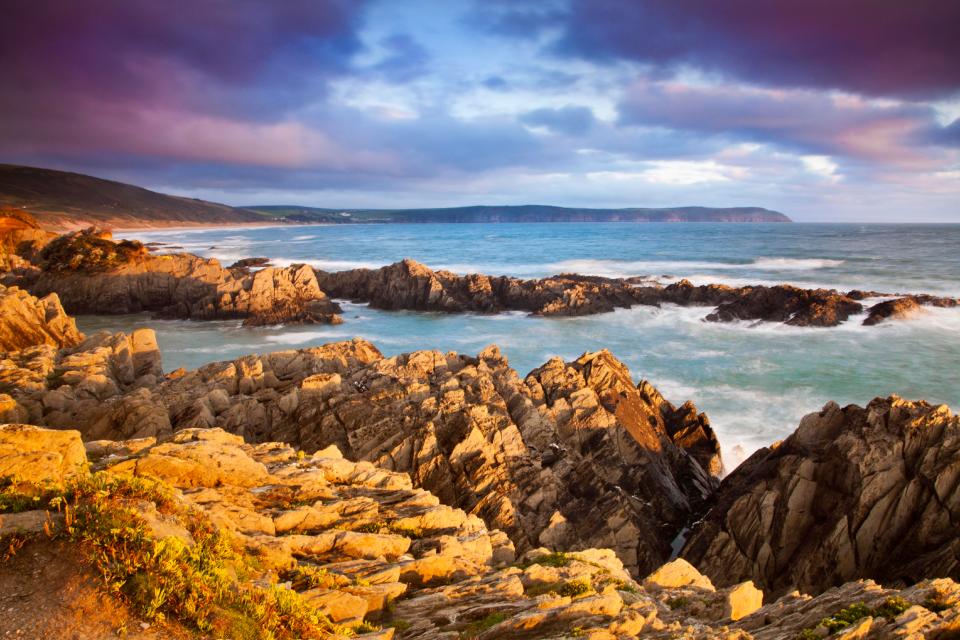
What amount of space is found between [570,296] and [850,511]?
42.4 meters

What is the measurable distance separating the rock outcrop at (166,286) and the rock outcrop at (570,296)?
880 centimetres

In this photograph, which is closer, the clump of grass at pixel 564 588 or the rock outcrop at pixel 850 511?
the clump of grass at pixel 564 588

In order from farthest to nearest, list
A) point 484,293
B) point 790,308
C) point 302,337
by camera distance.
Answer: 1. point 484,293
2. point 790,308
3. point 302,337

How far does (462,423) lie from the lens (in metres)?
20.9

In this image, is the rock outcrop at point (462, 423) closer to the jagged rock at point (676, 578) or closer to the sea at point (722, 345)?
the jagged rock at point (676, 578)

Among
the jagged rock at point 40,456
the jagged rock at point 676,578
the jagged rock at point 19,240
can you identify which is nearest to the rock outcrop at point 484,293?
the jagged rock at point 19,240

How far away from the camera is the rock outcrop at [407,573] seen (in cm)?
811

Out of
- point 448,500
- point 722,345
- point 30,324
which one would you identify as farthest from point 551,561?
point 722,345

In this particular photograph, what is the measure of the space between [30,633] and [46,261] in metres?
68.5

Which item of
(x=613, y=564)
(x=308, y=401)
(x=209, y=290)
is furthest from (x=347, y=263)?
(x=613, y=564)

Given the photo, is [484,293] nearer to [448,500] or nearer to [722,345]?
[722,345]

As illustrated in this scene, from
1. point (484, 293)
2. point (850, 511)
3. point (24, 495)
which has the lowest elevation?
point (850, 511)

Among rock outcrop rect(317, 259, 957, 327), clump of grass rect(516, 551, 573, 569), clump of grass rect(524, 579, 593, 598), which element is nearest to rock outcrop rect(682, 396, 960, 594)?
clump of grass rect(516, 551, 573, 569)

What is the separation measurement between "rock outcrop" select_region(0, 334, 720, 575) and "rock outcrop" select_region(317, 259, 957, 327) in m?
31.1
